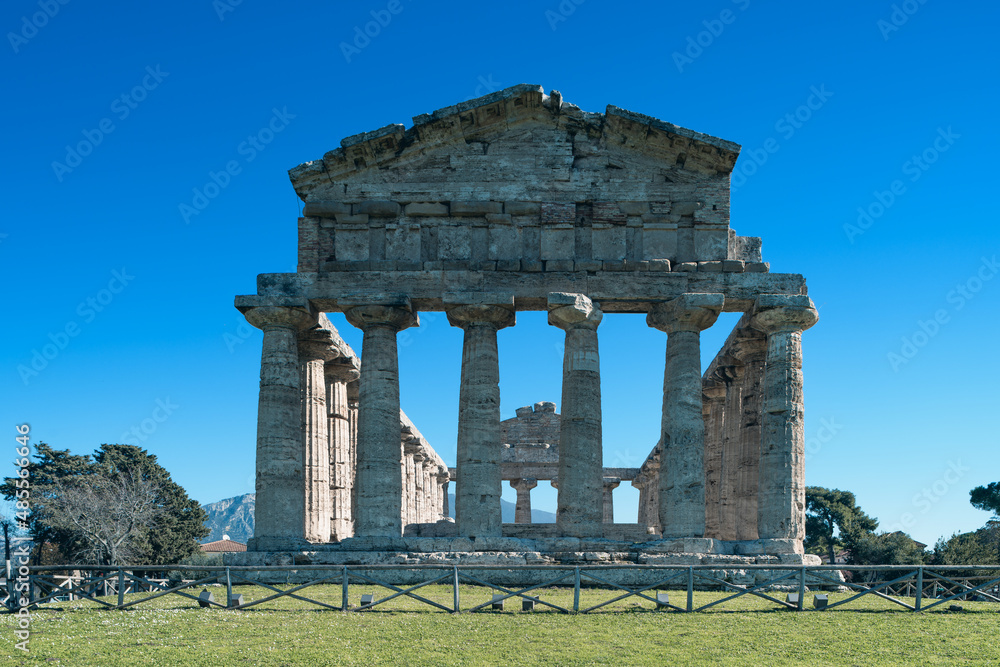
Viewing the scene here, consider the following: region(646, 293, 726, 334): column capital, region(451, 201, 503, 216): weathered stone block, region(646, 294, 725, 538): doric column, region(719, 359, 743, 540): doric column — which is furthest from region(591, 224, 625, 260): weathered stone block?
region(719, 359, 743, 540): doric column

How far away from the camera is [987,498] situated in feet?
200

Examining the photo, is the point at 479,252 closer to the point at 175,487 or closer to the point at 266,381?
the point at 266,381

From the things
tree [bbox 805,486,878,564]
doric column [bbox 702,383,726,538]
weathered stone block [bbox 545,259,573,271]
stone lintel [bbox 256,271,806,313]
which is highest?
weathered stone block [bbox 545,259,573,271]

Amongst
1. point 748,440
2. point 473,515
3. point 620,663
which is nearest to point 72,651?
point 620,663

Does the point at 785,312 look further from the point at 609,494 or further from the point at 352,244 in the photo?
the point at 609,494

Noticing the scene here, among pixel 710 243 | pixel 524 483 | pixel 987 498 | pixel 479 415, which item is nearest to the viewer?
pixel 479 415

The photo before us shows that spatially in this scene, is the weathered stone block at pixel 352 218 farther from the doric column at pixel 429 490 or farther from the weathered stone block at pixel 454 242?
the doric column at pixel 429 490

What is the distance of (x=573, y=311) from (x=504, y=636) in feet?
42.6

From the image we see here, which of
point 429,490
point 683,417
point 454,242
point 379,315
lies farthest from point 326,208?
point 429,490

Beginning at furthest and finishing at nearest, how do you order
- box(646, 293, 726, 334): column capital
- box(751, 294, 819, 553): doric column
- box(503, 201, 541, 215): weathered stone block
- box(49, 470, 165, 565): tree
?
box(49, 470, 165, 565): tree
box(503, 201, 541, 215): weathered stone block
box(646, 293, 726, 334): column capital
box(751, 294, 819, 553): doric column

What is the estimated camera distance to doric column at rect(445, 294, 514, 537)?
2658 cm

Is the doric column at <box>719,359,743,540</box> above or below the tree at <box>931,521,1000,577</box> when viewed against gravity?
above

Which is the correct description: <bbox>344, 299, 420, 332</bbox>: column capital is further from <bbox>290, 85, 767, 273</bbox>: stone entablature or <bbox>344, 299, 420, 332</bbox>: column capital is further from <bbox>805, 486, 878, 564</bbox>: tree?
<bbox>805, 486, 878, 564</bbox>: tree

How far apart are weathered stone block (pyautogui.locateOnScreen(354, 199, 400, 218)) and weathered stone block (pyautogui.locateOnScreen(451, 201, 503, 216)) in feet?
6.19
